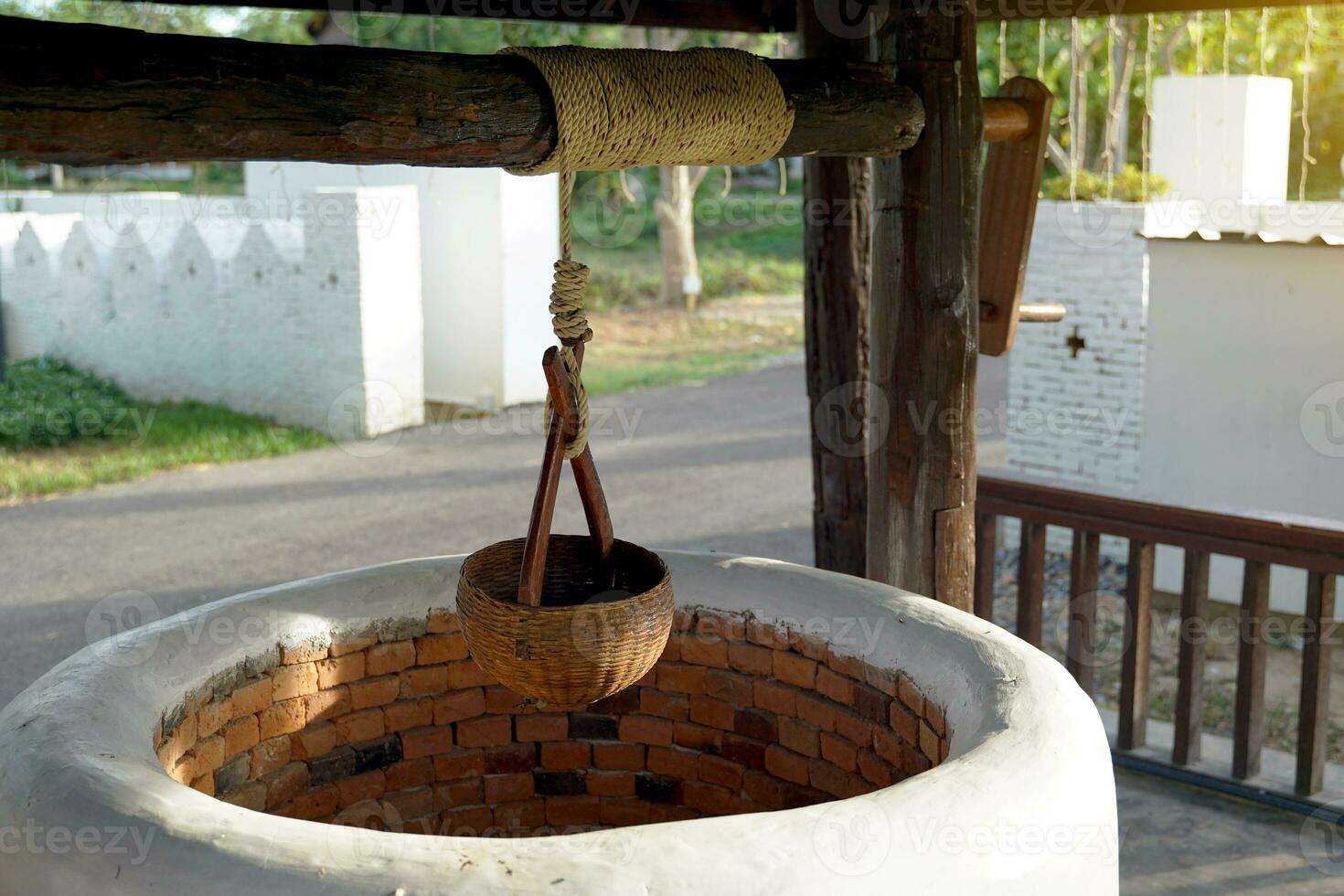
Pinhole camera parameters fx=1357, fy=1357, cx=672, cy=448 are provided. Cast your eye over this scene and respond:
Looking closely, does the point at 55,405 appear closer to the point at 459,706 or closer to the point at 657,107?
the point at 459,706

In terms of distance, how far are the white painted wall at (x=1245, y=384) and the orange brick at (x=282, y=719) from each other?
3912mm

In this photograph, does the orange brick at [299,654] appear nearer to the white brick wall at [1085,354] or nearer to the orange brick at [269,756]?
the orange brick at [269,756]

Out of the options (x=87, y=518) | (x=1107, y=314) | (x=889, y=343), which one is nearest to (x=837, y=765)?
(x=889, y=343)

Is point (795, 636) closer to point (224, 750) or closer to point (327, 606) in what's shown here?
point (327, 606)

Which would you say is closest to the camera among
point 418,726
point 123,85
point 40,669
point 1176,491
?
point 123,85

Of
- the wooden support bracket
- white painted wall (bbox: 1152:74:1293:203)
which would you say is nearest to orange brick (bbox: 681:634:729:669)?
the wooden support bracket

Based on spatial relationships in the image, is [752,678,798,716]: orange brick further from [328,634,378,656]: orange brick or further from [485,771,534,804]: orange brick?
[328,634,378,656]: orange brick

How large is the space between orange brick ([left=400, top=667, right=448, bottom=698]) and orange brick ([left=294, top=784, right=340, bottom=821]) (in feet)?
0.81

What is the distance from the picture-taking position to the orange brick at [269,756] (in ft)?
8.36

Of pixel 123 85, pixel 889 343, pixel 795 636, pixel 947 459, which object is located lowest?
pixel 795 636

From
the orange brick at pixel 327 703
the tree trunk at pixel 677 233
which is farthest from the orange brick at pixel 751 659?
the tree trunk at pixel 677 233

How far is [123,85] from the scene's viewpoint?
1825mm

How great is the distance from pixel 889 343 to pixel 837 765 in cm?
90

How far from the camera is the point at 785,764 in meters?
2.77
